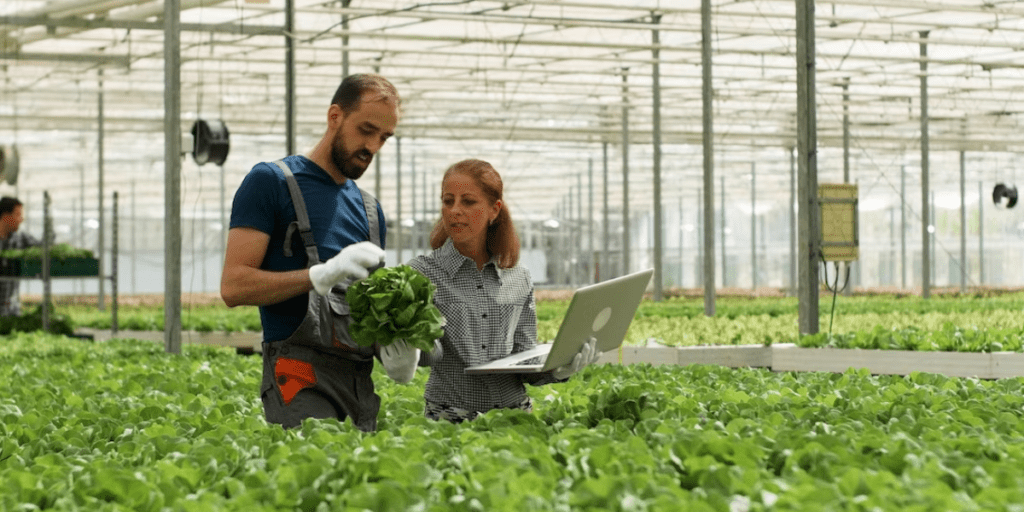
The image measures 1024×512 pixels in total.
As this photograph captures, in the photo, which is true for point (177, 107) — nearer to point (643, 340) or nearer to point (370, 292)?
point (643, 340)

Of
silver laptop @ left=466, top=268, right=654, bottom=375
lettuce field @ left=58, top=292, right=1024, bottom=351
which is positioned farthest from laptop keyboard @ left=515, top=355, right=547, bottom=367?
lettuce field @ left=58, top=292, right=1024, bottom=351

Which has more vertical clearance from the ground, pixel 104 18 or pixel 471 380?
pixel 104 18

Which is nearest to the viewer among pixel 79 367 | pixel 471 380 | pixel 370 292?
pixel 370 292

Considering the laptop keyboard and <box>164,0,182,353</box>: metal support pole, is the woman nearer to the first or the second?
the laptop keyboard

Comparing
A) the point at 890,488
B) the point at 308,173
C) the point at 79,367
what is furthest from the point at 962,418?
the point at 79,367

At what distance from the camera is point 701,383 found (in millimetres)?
4906

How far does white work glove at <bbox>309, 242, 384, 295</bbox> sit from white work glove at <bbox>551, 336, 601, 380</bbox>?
647mm

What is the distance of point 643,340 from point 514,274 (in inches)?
265

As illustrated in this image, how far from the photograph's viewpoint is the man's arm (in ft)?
9.73

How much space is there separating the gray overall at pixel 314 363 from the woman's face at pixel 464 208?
38 centimetres

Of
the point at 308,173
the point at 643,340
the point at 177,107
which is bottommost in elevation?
the point at 643,340

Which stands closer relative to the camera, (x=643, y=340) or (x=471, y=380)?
(x=471, y=380)

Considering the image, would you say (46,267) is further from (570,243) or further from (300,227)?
(570,243)

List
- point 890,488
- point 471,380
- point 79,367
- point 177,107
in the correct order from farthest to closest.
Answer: point 177,107
point 79,367
point 471,380
point 890,488
